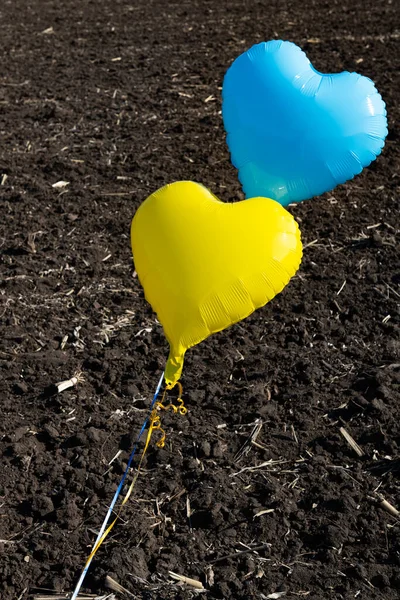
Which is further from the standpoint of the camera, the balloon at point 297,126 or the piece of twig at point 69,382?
the piece of twig at point 69,382

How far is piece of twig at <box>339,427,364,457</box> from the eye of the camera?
3.99 m

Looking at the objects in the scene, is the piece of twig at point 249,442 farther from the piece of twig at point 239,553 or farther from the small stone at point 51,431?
the small stone at point 51,431

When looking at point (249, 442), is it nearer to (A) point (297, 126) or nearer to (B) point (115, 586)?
(B) point (115, 586)

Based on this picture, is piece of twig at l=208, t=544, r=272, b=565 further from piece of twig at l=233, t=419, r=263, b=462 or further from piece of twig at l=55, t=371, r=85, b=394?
piece of twig at l=55, t=371, r=85, b=394

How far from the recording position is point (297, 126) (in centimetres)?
395

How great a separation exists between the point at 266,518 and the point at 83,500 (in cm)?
85

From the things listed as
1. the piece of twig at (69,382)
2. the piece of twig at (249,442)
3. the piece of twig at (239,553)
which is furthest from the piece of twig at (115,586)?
the piece of twig at (69,382)

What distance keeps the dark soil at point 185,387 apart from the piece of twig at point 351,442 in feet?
0.09

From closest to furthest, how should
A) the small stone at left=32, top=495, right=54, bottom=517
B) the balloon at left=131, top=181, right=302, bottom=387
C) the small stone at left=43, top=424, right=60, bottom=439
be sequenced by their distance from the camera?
the balloon at left=131, top=181, right=302, bottom=387, the small stone at left=32, top=495, right=54, bottom=517, the small stone at left=43, top=424, right=60, bottom=439

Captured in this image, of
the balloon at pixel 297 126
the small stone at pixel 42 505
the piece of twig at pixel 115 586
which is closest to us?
the piece of twig at pixel 115 586

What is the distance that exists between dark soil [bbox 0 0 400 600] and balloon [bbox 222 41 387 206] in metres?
1.12

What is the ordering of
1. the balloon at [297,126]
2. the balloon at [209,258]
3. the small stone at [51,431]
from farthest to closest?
the small stone at [51,431]
the balloon at [297,126]
the balloon at [209,258]

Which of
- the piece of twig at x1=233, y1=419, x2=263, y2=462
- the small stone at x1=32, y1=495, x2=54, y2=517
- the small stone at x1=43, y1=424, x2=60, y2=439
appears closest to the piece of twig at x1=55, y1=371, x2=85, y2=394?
the small stone at x1=43, y1=424, x2=60, y2=439

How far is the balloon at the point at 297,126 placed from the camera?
3.97m
